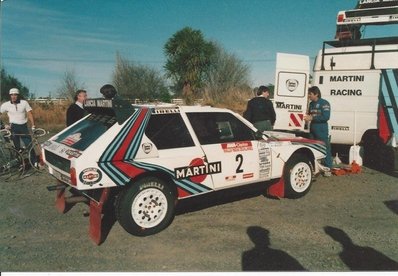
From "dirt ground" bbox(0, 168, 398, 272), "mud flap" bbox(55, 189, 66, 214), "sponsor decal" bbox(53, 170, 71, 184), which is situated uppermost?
"sponsor decal" bbox(53, 170, 71, 184)

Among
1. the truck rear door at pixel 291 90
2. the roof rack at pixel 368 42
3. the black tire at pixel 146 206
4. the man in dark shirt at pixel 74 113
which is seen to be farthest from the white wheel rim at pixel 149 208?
the roof rack at pixel 368 42

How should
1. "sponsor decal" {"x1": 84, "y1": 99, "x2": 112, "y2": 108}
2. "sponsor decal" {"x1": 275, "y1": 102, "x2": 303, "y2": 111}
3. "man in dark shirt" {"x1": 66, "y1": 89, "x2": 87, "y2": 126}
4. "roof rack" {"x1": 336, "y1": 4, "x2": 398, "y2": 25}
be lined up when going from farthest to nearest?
"sponsor decal" {"x1": 275, "y1": 102, "x2": 303, "y2": 111}
"roof rack" {"x1": 336, "y1": 4, "x2": 398, "y2": 25}
"man in dark shirt" {"x1": 66, "y1": 89, "x2": 87, "y2": 126}
"sponsor decal" {"x1": 84, "y1": 99, "x2": 112, "y2": 108}

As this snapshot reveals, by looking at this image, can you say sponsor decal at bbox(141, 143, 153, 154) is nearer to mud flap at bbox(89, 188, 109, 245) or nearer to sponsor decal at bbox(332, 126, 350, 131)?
mud flap at bbox(89, 188, 109, 245)

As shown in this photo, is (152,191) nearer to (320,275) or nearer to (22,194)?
(320,275)

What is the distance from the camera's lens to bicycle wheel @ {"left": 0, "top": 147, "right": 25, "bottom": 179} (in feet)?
25.3

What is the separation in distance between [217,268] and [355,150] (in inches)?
228

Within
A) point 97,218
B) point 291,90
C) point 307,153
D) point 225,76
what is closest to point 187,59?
point 225,76

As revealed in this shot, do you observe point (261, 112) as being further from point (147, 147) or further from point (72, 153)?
point (72, 153)

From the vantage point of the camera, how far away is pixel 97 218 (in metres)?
4.44

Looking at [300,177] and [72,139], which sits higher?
[72,139]

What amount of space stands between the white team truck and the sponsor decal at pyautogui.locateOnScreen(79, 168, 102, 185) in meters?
5.71

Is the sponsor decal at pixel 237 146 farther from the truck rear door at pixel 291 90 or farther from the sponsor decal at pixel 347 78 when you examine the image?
the sponsor decal at pixel 347 78

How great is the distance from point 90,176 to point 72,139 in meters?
0.92

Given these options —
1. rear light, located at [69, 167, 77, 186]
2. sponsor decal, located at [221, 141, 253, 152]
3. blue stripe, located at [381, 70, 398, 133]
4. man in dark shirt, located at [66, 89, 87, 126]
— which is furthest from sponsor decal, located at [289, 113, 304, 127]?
rear light, located at [69, 167, 77, 186]
